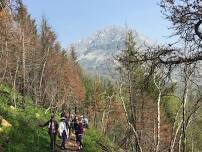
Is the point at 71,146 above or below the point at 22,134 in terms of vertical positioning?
below

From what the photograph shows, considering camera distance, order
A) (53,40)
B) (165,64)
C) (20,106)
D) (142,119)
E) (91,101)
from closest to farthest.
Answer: (165,64) < (20,106) < (142,119) < (53,40) < (91,101)

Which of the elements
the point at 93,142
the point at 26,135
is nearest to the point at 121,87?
the point at 93,142

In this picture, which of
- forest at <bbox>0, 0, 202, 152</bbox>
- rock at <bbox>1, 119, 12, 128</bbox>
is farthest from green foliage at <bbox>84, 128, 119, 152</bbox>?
rock at <bbox>1, 119, 12, 128</bbox>

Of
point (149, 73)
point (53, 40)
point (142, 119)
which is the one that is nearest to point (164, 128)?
point (142, 119)

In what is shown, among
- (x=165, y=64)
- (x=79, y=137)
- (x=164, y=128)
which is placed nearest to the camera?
(x=165, y=64)

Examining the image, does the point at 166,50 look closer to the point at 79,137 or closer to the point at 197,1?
the point at 197,1

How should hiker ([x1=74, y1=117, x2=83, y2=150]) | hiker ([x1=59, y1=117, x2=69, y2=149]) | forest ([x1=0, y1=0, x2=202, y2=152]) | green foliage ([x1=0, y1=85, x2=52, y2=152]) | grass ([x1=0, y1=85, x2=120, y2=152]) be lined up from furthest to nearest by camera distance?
hiker ([x1=74, y1=117, x2=83, y2=150]) → hiker ([x1=59, y1=117, x2=69, y2=149]) → grass ([x1=0, y1=85, x2=120, y2=152]) → green foliage ([x1=0, y1=85, x2=52, y2=152]) → forest ([x1=0, y1=0, x2=202, y2=152])

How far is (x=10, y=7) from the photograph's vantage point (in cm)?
1712

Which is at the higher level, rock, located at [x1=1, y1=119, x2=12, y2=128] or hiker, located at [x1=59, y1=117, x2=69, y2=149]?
rock, located at [x1=1, y1=119, x2=12, y2=128]

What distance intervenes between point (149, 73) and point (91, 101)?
2617 inches

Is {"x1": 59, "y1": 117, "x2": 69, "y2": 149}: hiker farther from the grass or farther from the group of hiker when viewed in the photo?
the grass

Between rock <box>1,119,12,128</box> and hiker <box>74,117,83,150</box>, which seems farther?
A: hiker <box>74,117,83,150</box>

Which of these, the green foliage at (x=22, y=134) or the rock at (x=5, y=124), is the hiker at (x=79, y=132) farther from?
the rock at (x=5, y=124)

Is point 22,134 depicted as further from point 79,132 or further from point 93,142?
point 93,142
